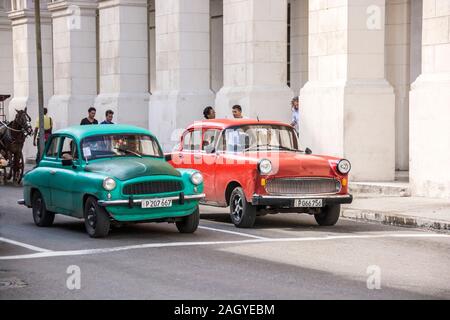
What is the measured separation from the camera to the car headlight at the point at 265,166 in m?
16.4

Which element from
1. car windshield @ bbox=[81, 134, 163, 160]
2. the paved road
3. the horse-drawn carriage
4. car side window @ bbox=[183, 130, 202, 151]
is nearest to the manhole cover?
the paved road

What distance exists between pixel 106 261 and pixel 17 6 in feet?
99.7

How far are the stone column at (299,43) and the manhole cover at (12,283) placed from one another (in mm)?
19763

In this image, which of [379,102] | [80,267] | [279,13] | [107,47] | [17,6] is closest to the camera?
[80,267]

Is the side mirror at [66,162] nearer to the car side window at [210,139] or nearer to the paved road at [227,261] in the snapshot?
the paved road at [227,261]

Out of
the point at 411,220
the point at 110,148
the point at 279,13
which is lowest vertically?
the point at 411,220

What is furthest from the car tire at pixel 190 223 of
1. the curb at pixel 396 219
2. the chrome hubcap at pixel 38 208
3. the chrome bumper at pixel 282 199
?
the curb at pixel 396 219

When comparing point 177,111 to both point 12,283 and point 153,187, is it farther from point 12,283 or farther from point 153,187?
point 12,283

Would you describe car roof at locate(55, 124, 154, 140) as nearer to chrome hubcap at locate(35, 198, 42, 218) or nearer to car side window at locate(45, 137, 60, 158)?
car side window at locate(45, 137, 60, 158)

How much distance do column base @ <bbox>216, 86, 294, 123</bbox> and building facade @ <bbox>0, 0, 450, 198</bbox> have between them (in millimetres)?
28
